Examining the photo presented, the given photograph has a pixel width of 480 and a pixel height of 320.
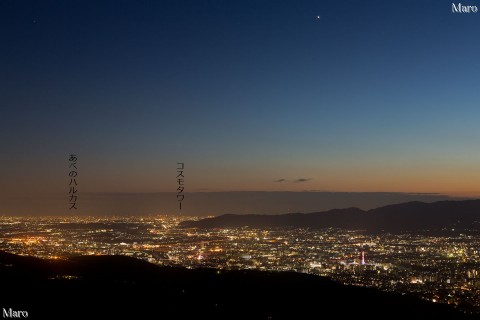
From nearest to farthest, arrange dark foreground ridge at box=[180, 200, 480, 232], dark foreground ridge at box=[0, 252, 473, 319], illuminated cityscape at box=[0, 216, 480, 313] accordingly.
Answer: dark foreground ridge at box=[0, 252, 473, 319] < illuminated cityscape at box=[0, 216, 480, 313] < dark foreground ridge at box=[180, 200, 480, 232]

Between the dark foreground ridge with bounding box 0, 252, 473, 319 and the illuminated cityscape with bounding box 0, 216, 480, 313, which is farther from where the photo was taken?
the illuminated cityscape with bounding box 0, 216, 480, 313

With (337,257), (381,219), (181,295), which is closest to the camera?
(181,295)

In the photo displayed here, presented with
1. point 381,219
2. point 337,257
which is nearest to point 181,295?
point 337,257

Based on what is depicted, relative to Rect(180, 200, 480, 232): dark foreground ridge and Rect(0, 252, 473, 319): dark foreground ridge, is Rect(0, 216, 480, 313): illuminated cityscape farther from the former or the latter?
Rect(180, 200, 480, 232): dark foreground ridge

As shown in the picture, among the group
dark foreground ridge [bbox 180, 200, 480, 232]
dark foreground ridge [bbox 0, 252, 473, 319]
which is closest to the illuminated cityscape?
dark foreground ridge [bbox 0, 252, 473, 319]

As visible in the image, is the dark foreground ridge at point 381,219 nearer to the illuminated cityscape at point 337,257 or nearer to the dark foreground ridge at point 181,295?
the illuminated cityscape at point 337,257

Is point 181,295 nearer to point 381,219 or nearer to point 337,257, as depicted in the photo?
point 337,257

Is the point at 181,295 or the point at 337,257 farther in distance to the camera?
the point at 337,257
